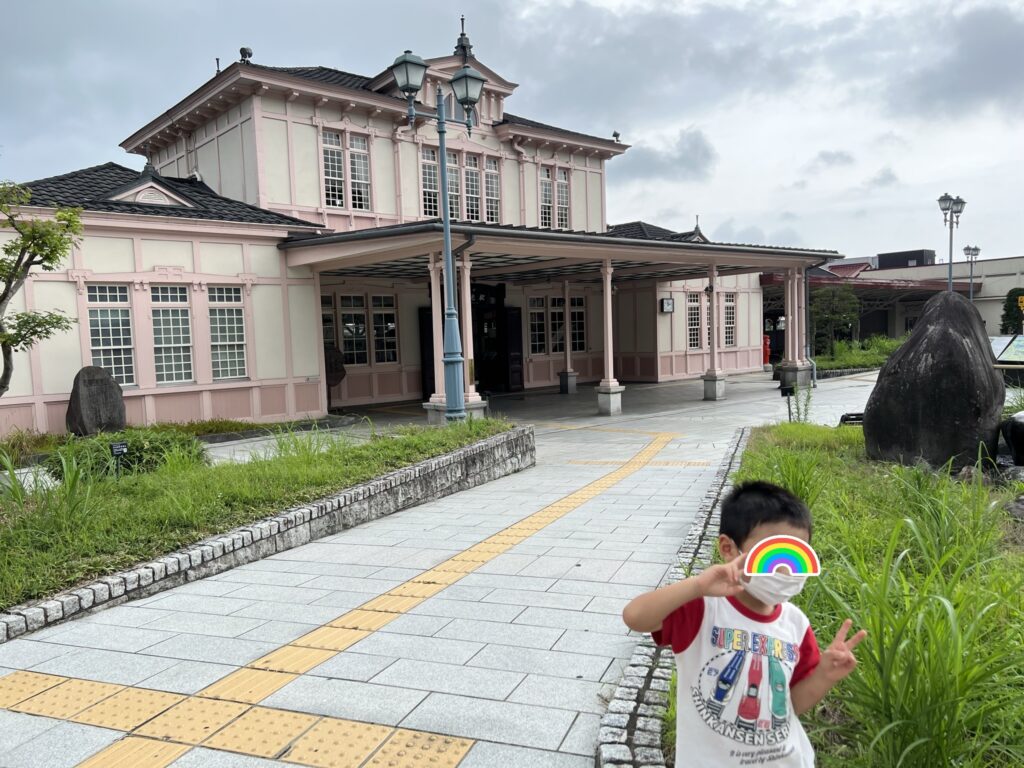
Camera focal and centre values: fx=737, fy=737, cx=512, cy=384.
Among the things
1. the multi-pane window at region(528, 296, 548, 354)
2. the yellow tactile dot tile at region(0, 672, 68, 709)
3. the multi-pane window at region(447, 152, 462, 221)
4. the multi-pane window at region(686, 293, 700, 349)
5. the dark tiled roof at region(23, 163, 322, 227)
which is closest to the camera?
the yellow tactile dot tile at region(0, 672, 68, 709)

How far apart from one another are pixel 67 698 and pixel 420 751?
202 cm

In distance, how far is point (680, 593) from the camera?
6.23ft

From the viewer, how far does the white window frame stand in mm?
14906

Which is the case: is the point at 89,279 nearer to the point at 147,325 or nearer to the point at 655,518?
the point at 147,325

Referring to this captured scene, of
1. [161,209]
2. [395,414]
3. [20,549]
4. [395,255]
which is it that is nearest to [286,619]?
[20,549]

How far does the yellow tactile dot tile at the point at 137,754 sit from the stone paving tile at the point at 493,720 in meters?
1.00

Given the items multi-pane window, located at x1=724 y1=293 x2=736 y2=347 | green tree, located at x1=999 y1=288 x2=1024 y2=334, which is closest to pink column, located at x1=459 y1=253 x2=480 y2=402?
multi-pane window, located at x1=724 y1=293 x2=736 y2=347

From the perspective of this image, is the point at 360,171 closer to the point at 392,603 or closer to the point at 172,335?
the point at 172,335

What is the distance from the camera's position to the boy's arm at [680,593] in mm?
1789

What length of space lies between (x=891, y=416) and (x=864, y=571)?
5.67m

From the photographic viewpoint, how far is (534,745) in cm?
319

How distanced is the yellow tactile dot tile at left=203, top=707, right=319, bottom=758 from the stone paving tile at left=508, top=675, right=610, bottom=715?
1018mm

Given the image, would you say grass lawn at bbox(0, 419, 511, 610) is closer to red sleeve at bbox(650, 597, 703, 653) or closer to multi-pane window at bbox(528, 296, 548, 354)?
red sleeve at bbox(650, 597, 703, 653)

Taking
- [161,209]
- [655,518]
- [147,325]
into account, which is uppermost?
[161,209]
